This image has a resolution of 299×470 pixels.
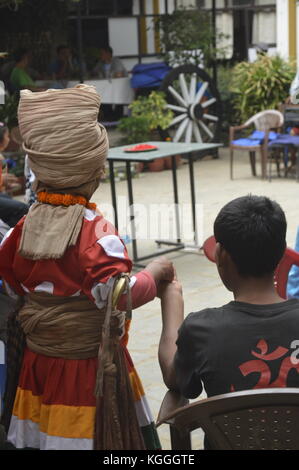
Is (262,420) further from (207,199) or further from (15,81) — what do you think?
(15,81)

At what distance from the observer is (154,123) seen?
1212 cm

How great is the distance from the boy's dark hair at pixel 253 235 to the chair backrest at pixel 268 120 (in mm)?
8743

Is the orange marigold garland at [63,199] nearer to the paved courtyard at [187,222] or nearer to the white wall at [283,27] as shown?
the paved courtyard at [187,222]

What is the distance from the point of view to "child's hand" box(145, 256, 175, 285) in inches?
102

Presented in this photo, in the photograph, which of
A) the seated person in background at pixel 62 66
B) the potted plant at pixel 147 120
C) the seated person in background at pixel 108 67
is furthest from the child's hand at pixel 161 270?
the seated person in background at pixel 108 67

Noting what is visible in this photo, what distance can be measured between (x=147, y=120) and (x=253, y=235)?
32.6ft

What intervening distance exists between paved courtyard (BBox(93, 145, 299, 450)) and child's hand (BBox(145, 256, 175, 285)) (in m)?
1.31

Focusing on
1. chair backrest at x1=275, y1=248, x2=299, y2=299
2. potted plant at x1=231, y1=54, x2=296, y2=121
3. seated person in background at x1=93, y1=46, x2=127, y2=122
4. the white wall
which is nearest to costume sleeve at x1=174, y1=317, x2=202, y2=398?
chair backrest at x1=275, y1=248, x2=299, y2=299

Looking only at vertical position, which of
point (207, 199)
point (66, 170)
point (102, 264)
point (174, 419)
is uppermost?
point (66, 170)

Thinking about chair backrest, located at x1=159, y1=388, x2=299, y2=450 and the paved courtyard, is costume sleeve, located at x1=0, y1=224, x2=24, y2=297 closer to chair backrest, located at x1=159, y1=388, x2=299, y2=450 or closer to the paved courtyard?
chair backrest, located at x1=159, y1=388, x2=299, y2=450

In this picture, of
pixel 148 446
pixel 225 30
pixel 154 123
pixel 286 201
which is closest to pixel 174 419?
pixel 148 446

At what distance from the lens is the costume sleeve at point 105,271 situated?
8.00ft

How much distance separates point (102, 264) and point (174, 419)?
59 centimetres
